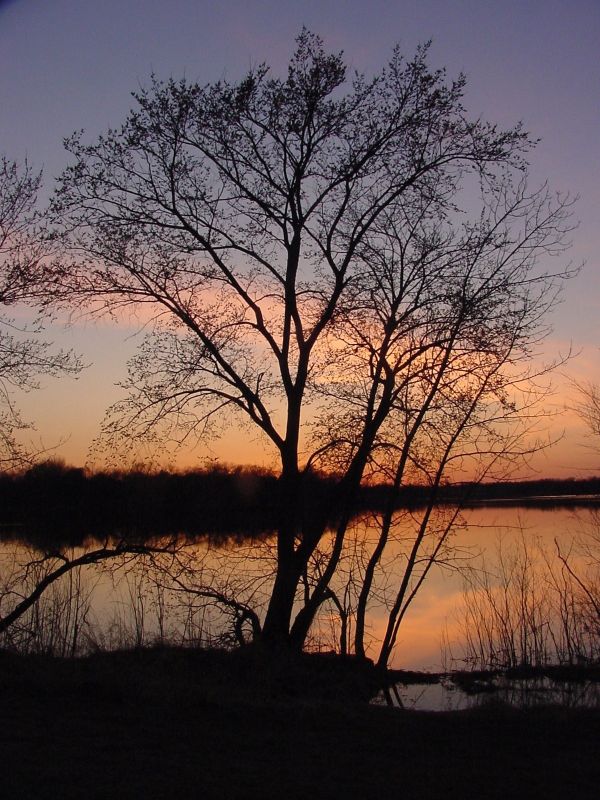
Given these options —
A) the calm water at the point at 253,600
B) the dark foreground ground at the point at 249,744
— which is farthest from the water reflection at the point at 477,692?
the dark foreground ground at the point at 249,744

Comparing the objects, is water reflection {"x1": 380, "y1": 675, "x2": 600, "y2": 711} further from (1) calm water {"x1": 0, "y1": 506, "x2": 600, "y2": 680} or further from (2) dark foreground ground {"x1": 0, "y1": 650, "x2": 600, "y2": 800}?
(2) dark foreground ground {"x1": 0, "y1": 650, "x2": 600, "y2": 800}

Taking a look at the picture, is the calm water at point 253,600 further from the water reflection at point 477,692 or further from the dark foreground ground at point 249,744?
the dark foreground ground at point 249,744

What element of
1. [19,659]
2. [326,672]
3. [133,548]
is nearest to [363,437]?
[326,672]

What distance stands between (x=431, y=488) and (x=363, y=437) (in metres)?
1.95

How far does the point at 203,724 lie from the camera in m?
7.68

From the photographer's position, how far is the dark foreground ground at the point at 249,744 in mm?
5816

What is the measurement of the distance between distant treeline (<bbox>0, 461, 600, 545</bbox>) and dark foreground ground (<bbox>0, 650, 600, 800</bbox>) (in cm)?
616

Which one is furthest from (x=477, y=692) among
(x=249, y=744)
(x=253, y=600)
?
(x=249, y=744)

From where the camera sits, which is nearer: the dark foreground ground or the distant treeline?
the dark foreground ground

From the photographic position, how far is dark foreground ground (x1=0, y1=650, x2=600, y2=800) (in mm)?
5816

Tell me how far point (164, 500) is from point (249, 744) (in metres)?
15.2

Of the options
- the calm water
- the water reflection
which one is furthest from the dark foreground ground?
the water reflection

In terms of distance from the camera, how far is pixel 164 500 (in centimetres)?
2189

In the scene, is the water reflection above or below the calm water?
below
